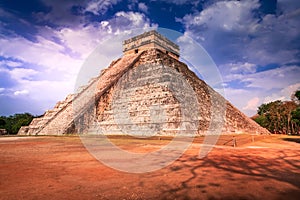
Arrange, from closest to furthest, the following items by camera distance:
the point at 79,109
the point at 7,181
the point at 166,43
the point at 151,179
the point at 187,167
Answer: the point at 7,181, the point at 151,179, the point at 187,167, the point at 79,109, the point at 166,43

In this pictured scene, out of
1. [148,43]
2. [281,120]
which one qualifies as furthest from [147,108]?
[281,120]

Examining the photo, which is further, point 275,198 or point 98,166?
point 98,166

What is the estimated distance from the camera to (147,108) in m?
17.2

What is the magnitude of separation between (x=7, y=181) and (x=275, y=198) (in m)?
4.92

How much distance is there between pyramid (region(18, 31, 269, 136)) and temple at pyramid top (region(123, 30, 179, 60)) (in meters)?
3.31

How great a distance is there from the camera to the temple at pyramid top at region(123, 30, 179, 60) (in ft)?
85.7

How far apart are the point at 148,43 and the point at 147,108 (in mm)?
11921

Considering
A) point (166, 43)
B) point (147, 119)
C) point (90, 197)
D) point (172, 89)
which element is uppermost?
point (166, 43)

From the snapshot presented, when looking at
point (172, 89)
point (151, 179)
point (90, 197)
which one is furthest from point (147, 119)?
point (90, 197)

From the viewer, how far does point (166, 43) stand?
92.2ft

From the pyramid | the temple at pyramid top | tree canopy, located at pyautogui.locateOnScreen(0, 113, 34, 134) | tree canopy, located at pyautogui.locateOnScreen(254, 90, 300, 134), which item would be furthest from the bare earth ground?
tree canopy, located at pyautogui.locateOnScreen(0, 113, 34, 134)

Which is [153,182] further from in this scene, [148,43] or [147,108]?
[148,43]

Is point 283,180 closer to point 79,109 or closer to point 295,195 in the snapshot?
point 295,195

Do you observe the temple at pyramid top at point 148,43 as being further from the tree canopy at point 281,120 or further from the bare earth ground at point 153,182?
the bare earth ground at point 153,182
